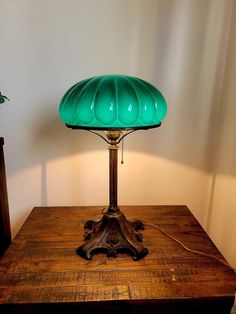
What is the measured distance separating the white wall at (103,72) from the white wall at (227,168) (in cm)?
4

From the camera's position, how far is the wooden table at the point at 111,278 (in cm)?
57

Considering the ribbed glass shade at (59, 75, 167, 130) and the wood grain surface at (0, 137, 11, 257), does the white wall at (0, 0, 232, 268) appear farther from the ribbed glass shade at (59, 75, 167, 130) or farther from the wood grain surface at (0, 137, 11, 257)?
the ribbed glass shade at (59, 75, 167, 130)

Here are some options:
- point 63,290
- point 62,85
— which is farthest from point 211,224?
point 62,85

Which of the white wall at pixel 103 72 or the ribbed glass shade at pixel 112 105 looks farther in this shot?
the white wall at pixel 103 72

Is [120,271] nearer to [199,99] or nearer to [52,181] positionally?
[52,181]

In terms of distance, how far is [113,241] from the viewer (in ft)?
2.47

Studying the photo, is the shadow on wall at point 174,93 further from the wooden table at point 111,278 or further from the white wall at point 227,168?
the wooden table at point 111,278

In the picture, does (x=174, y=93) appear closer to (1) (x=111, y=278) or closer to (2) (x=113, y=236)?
(2) (x=113, y=236)

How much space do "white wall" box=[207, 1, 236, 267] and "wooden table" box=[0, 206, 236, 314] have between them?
31 cm

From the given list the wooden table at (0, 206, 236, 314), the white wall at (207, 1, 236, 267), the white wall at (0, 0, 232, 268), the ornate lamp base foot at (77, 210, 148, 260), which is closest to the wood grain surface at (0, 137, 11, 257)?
the white wall at (0, 0, 232, 268)

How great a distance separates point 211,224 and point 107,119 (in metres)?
0.94

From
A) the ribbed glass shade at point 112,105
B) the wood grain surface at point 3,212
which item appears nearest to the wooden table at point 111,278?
the wood grain surface at point 3,212

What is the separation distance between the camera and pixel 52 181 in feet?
3.76

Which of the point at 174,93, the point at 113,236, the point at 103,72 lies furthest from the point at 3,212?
the point at 174,93
